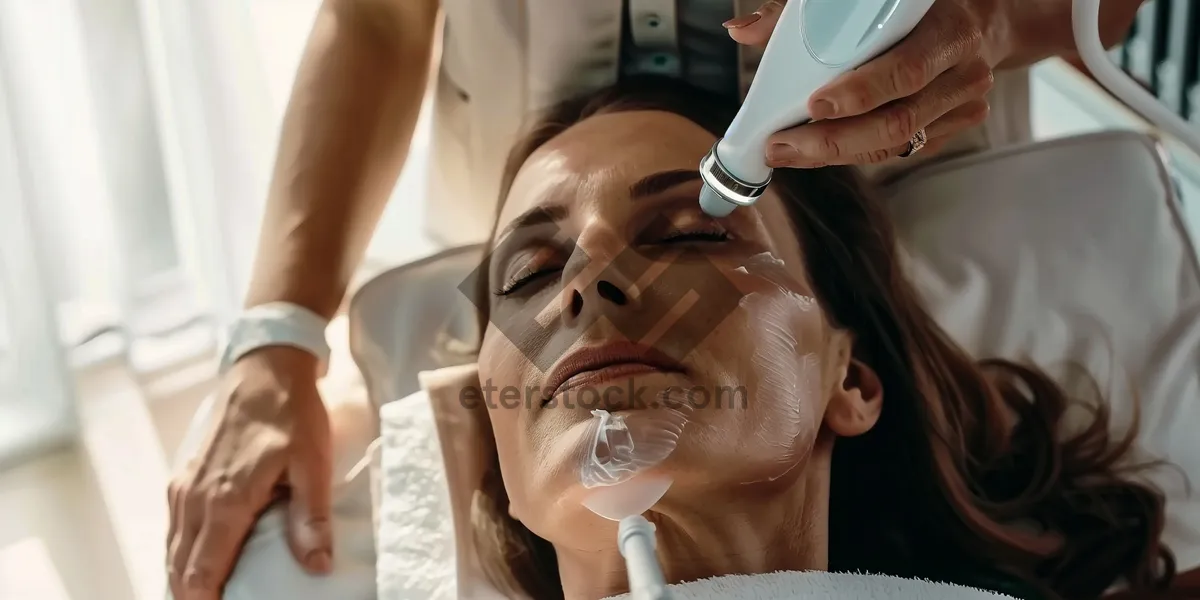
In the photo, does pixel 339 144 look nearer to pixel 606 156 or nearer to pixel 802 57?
pixel 606 156

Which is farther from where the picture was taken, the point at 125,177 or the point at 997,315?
the point at 125,177

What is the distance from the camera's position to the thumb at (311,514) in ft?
3.06

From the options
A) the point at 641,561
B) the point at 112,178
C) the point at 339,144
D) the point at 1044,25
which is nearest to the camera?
the point at 641,561

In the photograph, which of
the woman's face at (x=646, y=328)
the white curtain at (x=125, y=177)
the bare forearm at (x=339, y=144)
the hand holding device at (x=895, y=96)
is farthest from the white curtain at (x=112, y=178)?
the hand holding device at (x=895, y=96)

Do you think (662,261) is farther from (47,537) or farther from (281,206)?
(47,537)

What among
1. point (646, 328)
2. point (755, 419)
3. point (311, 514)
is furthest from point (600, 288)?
point (311, 514)

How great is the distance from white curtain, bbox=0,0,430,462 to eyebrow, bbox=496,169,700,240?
1.39 ft

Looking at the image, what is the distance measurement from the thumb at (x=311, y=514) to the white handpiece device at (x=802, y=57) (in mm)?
478

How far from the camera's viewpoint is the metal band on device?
74 centimetres

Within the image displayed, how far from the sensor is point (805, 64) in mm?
630

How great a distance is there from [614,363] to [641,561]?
19 centimetres

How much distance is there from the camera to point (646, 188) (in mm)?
835

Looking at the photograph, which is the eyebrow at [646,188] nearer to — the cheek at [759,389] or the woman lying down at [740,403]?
the woman lying down at [740,403]

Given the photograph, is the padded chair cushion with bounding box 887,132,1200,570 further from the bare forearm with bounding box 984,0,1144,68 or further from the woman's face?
the woman's face
